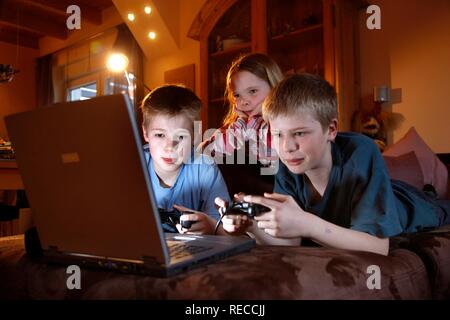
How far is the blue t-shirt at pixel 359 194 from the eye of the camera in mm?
804

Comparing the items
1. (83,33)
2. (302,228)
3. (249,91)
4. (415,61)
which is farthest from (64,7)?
(302,228)

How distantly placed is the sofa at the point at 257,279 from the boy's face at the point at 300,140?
0.86 feet

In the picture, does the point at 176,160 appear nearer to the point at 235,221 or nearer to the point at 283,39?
the point at 235,221

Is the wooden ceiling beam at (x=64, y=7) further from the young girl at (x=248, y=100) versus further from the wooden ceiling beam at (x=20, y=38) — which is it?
the young girl at (x=248, y=100)

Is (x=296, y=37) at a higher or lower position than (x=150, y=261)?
higher

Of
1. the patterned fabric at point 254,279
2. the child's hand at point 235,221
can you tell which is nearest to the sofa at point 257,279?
the patterned fabric at point 254,279

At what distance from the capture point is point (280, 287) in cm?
50

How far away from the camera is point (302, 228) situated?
736 mm

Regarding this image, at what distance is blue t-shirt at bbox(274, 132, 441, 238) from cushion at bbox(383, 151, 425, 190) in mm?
490

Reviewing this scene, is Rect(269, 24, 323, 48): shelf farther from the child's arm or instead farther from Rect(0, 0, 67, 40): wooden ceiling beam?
Rect(0, 0, 67, 40): wooden ceiling beam

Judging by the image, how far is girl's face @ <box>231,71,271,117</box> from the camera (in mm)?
1572

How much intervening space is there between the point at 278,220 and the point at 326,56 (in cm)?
178

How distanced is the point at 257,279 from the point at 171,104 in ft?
2.76
